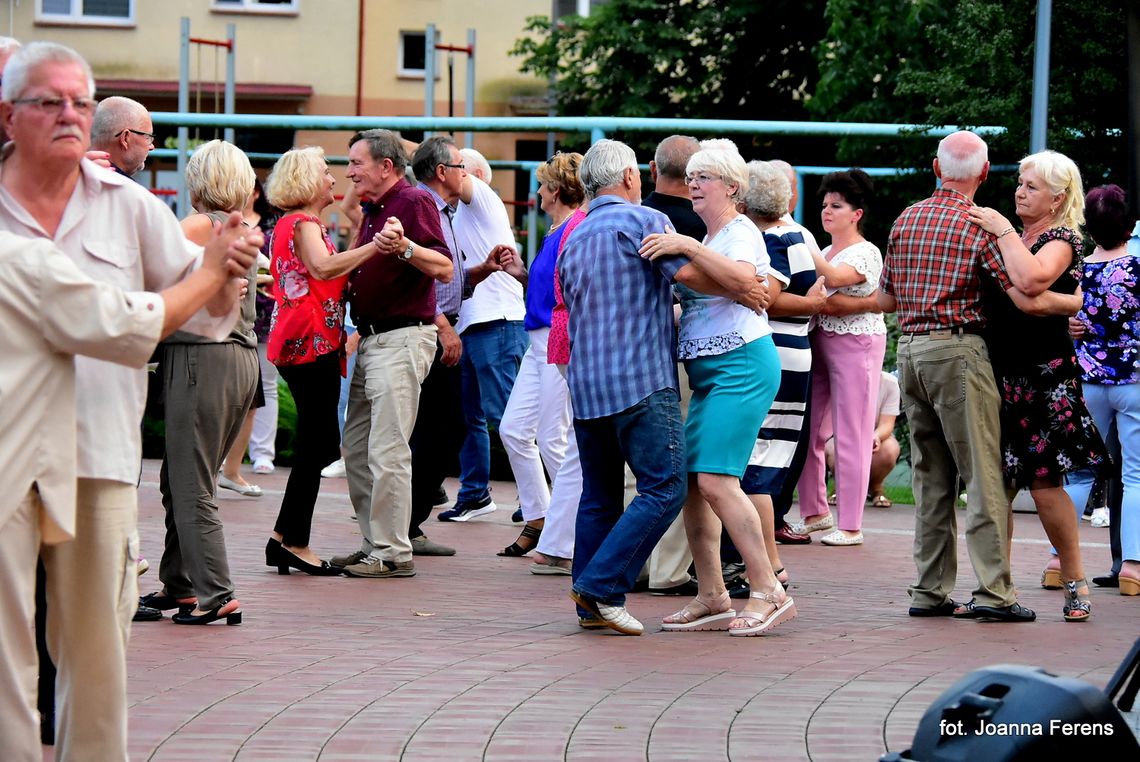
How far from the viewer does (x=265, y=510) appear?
37.2ft

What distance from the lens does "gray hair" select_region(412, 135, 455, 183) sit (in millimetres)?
9750

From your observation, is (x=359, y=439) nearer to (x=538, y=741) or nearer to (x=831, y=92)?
(x=538, y=741)

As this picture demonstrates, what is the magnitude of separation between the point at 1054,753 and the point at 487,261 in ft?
21.7

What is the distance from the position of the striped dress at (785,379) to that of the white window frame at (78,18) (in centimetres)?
3038

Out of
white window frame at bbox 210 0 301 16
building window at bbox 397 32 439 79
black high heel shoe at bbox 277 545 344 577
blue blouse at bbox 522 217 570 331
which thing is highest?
white window frame at bbox 210 0 301 16

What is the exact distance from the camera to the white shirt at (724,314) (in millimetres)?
7336

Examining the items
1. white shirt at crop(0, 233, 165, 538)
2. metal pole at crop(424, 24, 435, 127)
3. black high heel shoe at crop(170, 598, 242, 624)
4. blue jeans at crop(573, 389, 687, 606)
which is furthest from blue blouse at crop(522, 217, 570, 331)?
metal pole at crop(424, 24, 435, 127)

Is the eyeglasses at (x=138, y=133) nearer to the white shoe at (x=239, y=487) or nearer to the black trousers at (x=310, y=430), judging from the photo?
the black trousers at (x=310, y=430)

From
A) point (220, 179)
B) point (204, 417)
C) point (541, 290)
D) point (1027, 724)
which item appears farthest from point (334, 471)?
point (1027, 724)

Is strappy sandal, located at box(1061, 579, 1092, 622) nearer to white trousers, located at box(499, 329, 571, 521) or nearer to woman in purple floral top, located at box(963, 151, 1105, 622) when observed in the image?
woman in purple floral top, located at box(963, 151, 1105, 622)

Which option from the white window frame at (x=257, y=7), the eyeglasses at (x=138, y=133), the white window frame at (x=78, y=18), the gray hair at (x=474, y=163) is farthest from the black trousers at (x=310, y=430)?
the white window frame at (x=78, y=18)

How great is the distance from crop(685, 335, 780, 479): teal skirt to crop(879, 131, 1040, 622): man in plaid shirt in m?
0.81

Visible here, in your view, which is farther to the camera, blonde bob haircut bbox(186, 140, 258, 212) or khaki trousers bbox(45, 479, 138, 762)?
blonde bob haircut bbox(186, 140, 258, 212)

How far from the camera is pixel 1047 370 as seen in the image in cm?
777
